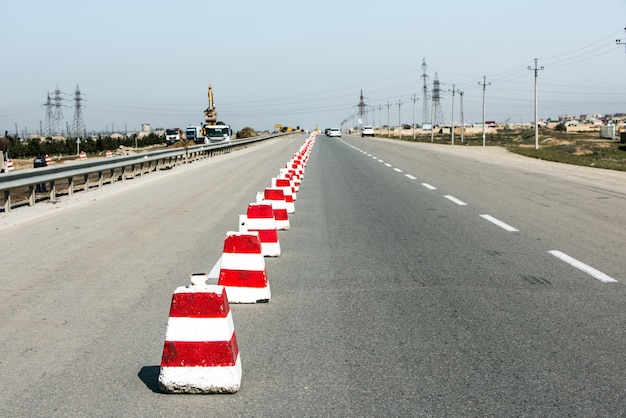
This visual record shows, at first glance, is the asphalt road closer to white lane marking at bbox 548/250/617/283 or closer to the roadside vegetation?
white lane marking at bbox 548/250/617/283

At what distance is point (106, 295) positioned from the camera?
7.12 metres

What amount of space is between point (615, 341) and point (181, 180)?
19834 mm

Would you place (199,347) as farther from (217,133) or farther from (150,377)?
(217,133)

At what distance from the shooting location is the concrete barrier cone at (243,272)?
22.2 ft

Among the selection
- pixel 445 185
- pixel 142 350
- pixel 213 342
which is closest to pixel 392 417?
pixel 213 342

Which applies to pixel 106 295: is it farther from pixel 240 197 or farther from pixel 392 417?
pixel 240 197

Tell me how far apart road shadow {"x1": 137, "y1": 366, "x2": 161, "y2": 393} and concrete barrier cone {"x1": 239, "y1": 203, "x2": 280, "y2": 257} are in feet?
14.1

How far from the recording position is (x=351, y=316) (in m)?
6.18

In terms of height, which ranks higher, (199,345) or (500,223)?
(199,345)

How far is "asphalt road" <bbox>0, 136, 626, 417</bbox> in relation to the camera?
14.2ft

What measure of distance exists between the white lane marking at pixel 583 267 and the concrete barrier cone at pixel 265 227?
3370 millimetres

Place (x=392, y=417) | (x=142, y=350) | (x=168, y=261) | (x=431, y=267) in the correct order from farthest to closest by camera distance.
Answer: (x=168, y=261), (x=431, y=267), (x=142, y=350), (x=392, y=417)

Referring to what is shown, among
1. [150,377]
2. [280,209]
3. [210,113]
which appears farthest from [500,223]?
[210,113]

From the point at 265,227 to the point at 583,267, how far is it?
12.0ft
